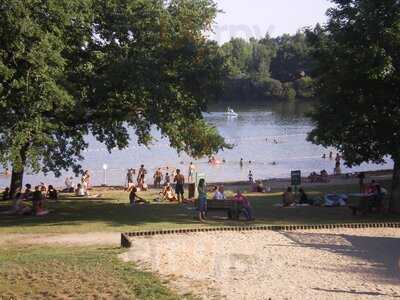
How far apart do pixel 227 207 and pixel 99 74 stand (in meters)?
7.12

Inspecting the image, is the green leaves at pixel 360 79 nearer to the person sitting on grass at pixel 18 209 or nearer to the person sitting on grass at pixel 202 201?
the person sitting on grass at pixel 202 201

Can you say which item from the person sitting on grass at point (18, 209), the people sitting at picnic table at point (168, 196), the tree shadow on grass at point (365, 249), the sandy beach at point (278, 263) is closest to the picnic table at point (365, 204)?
the sandy beach at point (278, 263)

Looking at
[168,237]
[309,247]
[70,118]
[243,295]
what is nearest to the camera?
[243,295]

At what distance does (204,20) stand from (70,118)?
6.67 metres

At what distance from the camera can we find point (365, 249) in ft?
50.5

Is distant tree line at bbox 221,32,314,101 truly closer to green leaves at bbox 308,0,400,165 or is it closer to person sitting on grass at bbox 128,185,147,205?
person sitting on grass at bbox 128,185,147,205

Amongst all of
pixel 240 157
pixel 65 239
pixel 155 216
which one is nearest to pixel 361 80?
pixel 155 216

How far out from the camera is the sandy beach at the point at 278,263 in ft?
37.4

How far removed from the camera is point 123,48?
2344 centimetres

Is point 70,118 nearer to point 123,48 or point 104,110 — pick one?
point 104,110

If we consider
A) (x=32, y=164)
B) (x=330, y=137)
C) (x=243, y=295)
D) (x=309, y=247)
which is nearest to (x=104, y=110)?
(x=32, y=164)

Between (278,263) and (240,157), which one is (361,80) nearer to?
(278,263)

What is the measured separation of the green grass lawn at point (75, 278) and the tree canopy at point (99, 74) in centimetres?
675

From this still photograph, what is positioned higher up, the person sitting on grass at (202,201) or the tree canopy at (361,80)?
the tree canopy at (361,80)
